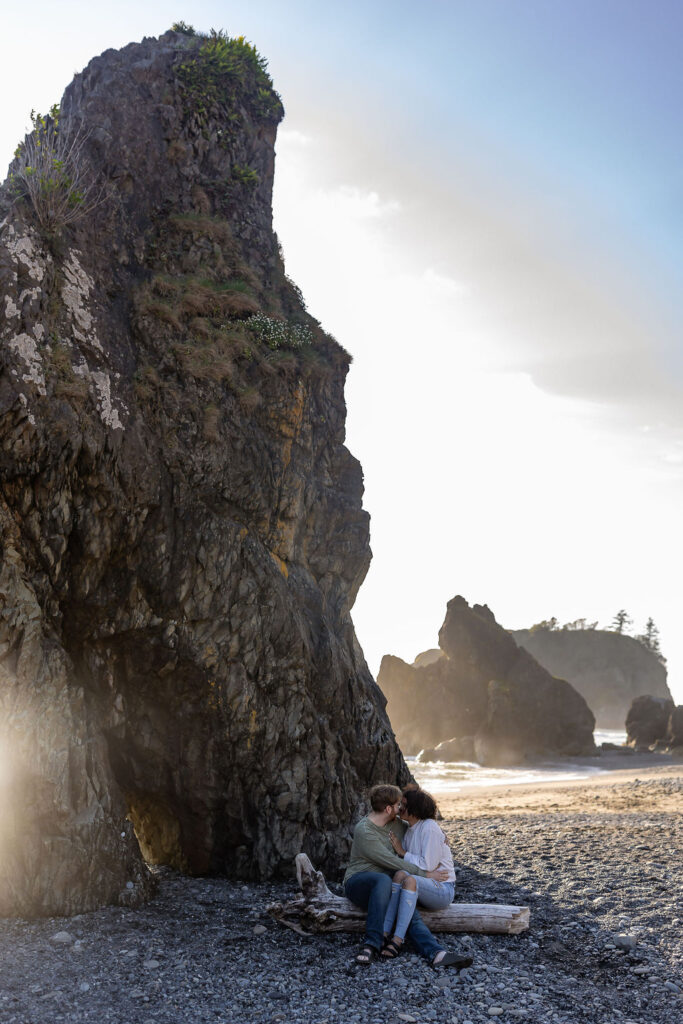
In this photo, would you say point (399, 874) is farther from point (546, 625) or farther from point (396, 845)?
point (546, 625)

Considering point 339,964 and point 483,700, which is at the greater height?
point 339,964

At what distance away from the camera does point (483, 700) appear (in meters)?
61.8

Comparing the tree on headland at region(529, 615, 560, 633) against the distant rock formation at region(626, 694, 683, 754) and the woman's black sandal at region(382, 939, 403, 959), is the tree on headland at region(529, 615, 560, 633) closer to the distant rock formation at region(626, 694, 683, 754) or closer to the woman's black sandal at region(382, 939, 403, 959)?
the distant rock formation at region(626, 694, 683, 754)

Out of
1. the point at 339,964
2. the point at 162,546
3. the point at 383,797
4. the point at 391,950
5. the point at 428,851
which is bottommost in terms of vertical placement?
the point at 339,964

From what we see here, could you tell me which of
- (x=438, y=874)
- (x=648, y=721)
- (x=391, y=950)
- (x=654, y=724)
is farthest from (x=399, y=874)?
(x=648, y=721)

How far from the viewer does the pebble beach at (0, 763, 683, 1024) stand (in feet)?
25.0

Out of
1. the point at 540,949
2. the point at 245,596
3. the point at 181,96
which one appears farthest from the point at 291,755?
the point at 181,96

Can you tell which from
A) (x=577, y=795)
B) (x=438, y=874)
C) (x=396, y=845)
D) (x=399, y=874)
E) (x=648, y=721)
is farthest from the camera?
(x=648, y=721)

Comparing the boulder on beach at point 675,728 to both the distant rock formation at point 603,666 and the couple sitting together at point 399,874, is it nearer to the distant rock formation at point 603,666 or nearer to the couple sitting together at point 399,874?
the distant rock formation at point 603,666

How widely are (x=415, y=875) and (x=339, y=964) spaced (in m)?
1.47

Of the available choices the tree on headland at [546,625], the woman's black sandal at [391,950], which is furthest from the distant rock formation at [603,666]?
the woman's black sandal at [391,950]

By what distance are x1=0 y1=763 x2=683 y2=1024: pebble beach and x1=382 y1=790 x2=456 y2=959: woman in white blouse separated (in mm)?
441

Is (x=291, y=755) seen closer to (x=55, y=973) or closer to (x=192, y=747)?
(x=192, y=747)

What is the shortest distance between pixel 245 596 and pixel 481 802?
21.0 meters
